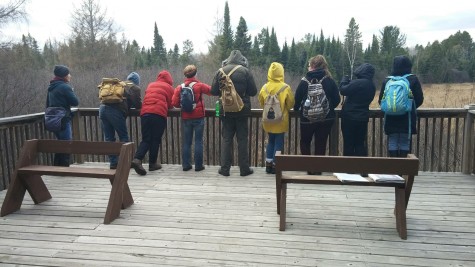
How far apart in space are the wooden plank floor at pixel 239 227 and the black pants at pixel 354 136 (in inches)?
23.7

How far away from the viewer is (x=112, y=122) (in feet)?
19.5

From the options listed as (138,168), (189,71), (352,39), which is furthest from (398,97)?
(352,39)

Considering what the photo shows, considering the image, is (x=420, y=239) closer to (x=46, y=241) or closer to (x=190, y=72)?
(x=46, y=241)

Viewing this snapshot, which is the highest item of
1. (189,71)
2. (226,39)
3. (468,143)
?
(226,39)

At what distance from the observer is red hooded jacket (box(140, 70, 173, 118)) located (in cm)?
595

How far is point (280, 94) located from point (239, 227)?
227 centimetres

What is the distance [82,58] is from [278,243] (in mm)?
34293

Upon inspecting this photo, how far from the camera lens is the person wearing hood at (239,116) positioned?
18.6ft

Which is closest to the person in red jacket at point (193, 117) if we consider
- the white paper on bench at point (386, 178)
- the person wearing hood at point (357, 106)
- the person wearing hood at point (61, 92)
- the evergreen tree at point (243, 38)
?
the person wearing hood at point (61, 92)

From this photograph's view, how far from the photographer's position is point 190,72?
19.6 feet

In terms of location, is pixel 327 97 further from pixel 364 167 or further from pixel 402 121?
pixel 364 167

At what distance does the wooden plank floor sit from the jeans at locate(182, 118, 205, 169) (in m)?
0.68

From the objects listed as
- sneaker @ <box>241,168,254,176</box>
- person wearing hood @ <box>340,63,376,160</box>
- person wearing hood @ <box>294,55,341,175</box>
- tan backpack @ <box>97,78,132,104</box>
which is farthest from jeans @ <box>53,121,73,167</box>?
person wearing hood @ <box>340,63,376,160</box>

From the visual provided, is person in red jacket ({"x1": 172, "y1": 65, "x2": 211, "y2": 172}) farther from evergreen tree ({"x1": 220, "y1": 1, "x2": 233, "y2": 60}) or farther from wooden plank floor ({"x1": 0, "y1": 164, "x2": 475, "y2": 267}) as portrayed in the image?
evergreen tree ({"x1": 220, "y1": 1, "x2": 233, "y2": 60})
